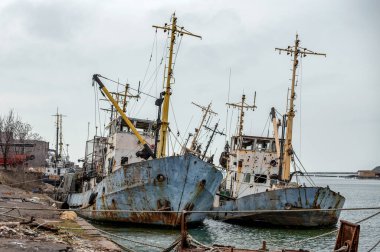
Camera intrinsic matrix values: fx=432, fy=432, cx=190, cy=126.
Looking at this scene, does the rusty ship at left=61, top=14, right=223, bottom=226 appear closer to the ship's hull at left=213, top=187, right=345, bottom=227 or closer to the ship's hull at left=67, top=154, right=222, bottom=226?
the ship's hull at left=67, top=154, right=222, bottom=226

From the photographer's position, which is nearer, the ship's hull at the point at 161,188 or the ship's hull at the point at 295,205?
the ship's hull at the point at 161,188

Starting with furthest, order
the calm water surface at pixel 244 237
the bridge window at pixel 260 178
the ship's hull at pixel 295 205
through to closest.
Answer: the bridge window at pixel 260 178, the ship's hull at pixel 295 205, the calm water surface at pixel 244 237

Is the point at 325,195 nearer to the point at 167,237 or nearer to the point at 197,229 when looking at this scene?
the point at 197,229

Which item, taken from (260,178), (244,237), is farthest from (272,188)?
(244,237)

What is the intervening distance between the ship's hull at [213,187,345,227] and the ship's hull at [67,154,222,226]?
4441mm

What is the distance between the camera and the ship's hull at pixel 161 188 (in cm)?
1828

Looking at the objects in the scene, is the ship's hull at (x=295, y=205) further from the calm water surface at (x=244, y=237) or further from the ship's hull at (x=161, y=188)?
the ship's hull at (x=161, y=188)

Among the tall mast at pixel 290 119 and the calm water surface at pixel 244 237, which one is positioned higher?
the tall mast at pixel 290 119

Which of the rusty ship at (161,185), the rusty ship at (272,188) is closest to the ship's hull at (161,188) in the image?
the rusty ship at (161,185)

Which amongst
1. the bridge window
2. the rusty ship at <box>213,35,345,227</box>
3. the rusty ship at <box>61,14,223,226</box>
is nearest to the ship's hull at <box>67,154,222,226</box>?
the rusty ship at <box>61,14,223,226</box>

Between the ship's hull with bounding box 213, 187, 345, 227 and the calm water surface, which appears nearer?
the calm water surface

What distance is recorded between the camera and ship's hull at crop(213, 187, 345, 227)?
21578mm

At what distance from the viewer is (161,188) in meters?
18.3

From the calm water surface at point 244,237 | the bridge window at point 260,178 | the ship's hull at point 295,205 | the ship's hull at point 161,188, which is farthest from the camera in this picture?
the bridge window at point 260,178
